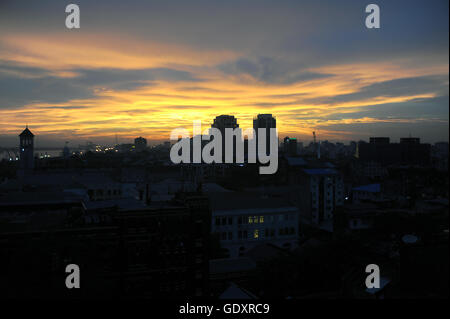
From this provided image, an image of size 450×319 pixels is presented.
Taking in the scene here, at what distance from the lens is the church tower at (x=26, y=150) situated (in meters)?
14.6

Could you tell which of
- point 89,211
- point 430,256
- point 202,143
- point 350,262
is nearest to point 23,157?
point 202,143

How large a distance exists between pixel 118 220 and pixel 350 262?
3649 mm

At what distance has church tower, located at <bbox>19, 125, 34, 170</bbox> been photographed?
48.1 ft

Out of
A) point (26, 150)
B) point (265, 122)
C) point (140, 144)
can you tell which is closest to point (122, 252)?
point (26, 150)

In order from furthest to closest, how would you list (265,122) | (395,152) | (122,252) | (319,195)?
(395,152) → (265,122) → (319,195) → (122,252)

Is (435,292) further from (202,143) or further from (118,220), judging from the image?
(202,143)

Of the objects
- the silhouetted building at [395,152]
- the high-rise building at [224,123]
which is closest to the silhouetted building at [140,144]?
the high-rise building at [224,123]

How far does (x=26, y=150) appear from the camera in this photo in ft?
53.0

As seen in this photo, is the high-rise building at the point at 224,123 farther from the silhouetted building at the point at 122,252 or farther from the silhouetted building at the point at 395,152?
the silhouetted building at the point at 122,252

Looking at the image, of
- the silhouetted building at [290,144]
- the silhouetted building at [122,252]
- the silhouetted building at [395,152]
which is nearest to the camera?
the silhouetted building at [122,252]

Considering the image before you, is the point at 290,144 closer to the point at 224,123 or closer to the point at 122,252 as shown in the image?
the point at 224,123

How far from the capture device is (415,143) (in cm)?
1806

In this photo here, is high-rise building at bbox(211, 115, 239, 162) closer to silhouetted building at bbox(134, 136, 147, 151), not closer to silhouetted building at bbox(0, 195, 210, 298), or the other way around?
silhouetted building at bbox(134, 136, 147, 151)

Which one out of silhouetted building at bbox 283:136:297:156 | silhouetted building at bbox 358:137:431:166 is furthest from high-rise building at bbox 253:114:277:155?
silhouetted building at bbox 283:136:297:156
